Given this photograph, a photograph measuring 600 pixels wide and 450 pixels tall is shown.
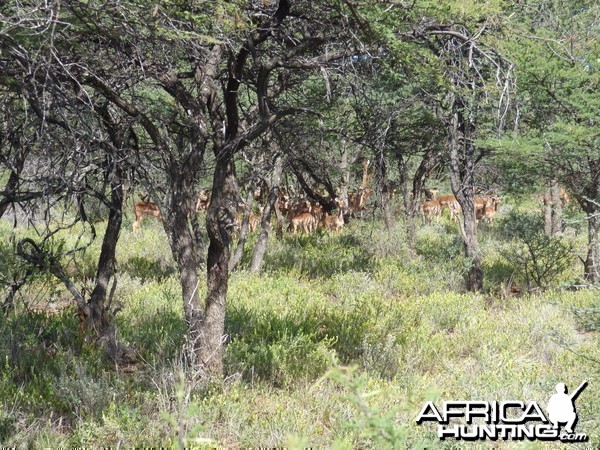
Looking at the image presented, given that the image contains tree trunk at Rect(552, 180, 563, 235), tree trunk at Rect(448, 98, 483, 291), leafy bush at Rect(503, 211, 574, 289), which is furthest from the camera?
tree trunk at Rect(552, 180, 563, 235)

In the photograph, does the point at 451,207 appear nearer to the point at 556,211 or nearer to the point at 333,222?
the point at 556,211

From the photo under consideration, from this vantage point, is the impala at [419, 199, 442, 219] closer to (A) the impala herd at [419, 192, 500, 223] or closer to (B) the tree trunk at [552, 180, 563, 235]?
(A) the impala herd at [419, 192, 500, 223]

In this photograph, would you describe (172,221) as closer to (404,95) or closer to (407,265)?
(404,95)

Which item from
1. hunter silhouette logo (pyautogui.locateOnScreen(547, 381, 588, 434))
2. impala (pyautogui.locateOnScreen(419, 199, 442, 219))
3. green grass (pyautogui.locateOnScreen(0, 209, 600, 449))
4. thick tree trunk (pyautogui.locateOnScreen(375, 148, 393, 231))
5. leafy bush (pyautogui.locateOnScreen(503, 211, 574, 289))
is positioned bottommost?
green grass (pyautogui.locateOnScreen(0, 209, 600, 449))

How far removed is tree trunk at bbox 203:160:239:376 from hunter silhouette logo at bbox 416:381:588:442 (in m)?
2.21

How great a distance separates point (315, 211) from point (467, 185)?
8450mm

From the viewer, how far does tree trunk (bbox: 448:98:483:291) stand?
1155cm

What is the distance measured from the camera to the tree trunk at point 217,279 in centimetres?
628

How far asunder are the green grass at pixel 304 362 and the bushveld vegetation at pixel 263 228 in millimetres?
36

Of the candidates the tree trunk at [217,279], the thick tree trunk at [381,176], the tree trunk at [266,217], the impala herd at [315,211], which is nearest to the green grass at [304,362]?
the tree trunk at [217,279]

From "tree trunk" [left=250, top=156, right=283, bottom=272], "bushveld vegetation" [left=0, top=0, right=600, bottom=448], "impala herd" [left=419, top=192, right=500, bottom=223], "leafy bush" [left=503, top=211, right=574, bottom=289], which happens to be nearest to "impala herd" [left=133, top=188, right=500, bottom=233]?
"impala herd" [left=419, top=192, right=500, bottom=223]

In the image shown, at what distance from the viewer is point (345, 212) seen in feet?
66.6

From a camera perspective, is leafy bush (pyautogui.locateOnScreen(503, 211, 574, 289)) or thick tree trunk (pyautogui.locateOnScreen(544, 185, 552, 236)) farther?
thick tree trunk (pyautogui.locateOnScreen(544, 185, 552, 236))

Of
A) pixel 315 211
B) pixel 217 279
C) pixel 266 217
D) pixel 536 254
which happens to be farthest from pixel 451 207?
pixel 217 279
